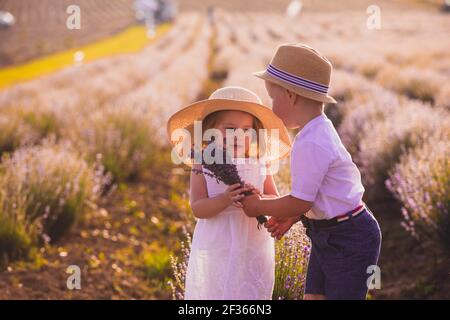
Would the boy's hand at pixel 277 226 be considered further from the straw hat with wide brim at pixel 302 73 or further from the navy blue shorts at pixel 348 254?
the straw hat with wide brim at pixel 302 73

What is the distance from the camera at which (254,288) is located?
251cm

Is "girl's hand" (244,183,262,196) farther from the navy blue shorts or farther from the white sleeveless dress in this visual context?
the navy blue shorts

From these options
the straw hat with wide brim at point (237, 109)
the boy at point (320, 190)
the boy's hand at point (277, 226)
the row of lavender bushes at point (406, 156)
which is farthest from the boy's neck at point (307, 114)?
the row of lavender bushes at point (406, 156)

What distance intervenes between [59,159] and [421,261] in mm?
3312

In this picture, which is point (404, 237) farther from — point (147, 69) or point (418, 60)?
point (147, 69)

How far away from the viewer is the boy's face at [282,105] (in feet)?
8.04

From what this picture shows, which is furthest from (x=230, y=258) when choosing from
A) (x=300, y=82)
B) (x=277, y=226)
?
(x=300, y=82)

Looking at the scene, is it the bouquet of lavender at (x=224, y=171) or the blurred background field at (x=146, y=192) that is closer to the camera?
the bouquet of lavender at (x=224, y=171)

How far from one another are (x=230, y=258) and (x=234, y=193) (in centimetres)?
31

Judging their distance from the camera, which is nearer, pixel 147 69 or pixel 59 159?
pixel 59 159

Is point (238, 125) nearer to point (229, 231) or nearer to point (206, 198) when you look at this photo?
point (206, 198)

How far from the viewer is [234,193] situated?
2373 mm

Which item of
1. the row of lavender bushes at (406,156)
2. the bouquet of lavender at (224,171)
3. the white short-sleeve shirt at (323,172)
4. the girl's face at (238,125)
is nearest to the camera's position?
the white short-sleeve shirt at (323,172)
